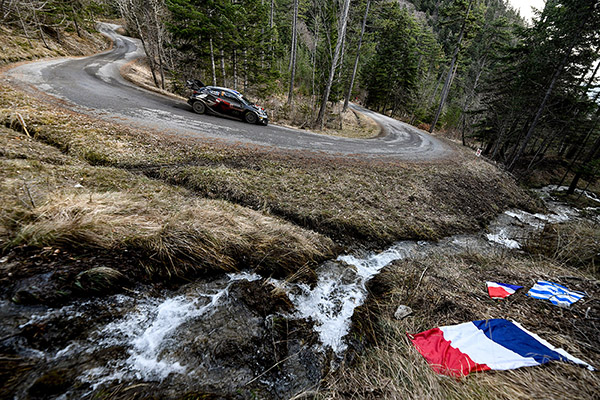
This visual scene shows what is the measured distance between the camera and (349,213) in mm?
5867

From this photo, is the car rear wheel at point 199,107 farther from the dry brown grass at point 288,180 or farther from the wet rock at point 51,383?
the wet rock at point 51,383

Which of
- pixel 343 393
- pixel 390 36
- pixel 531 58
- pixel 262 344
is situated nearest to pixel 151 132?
pixel 262 344

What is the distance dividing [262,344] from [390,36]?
40.4m

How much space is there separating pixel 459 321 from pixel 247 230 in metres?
3.25

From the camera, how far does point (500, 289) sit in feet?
11.2

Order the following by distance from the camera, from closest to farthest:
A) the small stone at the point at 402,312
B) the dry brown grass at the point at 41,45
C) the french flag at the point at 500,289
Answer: the small stone at the point at 402,312
the french flag at the point at 500,289
the dry brown grass at the point at 41,45

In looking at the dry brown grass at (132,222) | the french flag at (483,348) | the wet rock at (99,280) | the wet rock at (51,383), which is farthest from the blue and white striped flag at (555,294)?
the wet rock at (99,280)

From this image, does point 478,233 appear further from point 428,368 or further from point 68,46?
point 68,46

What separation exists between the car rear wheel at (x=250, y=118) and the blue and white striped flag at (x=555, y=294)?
11955mm

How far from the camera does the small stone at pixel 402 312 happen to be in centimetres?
307

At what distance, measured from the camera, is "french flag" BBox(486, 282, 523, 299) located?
3.24 m

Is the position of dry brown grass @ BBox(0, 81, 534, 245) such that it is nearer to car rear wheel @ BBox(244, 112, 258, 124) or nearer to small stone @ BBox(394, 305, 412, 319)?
small stone @ BBox(394, 305, 412, 319)

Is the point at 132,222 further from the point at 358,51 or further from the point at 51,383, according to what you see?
the point at 358,51

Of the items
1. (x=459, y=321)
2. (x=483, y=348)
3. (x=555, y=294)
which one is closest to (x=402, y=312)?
(x=459, y=321)
